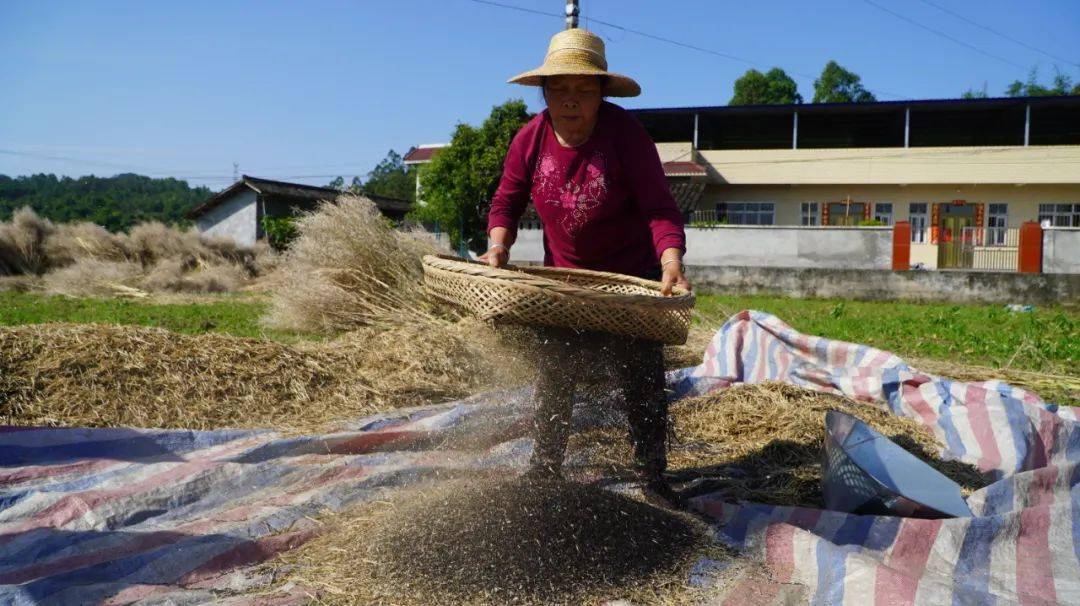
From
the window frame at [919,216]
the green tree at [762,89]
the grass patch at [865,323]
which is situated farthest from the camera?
the green tree at [762,89]

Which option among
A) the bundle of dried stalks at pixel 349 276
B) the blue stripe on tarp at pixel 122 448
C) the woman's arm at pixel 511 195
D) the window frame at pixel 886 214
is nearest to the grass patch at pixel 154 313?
the bundle of dried stalks at pixel 349 276

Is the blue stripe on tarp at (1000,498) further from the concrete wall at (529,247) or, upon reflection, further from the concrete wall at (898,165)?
the concrete wall at (898,165)

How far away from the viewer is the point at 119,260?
12.9 metres

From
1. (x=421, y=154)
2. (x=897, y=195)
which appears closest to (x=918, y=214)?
(x=897, y=195)

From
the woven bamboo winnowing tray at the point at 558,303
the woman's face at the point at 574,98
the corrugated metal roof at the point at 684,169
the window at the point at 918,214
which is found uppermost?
the corrugated metal roof at the point at 684,169

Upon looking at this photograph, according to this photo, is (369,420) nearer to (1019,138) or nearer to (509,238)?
(509,238)

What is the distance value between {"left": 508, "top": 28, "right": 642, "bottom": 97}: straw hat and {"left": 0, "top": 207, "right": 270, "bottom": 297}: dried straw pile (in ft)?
33.7

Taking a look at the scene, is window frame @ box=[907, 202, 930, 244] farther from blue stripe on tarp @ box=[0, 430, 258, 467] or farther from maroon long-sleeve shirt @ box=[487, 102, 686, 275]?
blue stripe on tarp @ box=[0, 430, 258, 467]

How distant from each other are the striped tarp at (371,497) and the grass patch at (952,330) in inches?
90.3

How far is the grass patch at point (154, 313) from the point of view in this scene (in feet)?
23.5

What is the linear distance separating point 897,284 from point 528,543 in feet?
42.3

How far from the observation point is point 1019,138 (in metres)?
27.5

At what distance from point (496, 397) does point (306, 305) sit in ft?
10.3

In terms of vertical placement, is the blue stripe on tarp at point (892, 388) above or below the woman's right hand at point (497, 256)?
below
